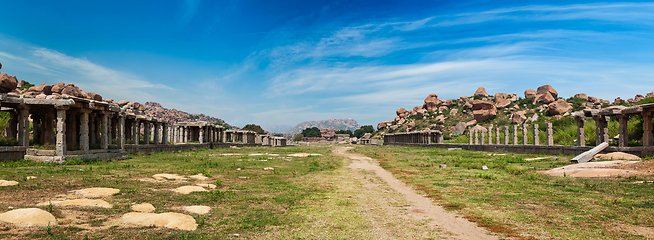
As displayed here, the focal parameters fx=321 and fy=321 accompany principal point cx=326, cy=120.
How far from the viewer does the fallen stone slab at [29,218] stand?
6305 mm

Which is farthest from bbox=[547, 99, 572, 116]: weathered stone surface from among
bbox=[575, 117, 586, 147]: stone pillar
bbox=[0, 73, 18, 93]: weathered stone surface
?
bbox=[0, 73, 18, 93]: weathered stone surface

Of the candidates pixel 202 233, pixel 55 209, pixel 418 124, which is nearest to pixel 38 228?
pixel 55 209

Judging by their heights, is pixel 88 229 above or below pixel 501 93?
below

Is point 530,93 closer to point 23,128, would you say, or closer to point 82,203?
point 23,128

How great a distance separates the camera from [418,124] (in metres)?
130

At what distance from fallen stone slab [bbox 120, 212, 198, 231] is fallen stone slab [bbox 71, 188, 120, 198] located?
286cm

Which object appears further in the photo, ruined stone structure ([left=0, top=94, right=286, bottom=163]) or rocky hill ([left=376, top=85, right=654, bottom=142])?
rocky hill ([left=376, top=85, right=654, bottom=142])

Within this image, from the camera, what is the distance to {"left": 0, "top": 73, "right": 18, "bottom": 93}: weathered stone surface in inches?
2464

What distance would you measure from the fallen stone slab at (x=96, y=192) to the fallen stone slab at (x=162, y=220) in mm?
2858

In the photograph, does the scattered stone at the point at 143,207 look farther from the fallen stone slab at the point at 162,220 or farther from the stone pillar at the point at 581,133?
the stone pillar at the point at 581,133

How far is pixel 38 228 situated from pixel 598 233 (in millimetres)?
10984

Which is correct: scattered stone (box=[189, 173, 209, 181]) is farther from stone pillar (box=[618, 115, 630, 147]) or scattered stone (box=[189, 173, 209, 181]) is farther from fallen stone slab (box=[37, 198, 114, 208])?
stone pillar (box=[618, 115, 630, 147])

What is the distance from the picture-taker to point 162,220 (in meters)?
7.11

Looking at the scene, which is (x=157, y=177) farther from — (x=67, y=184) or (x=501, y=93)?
(x=501, y=93)
